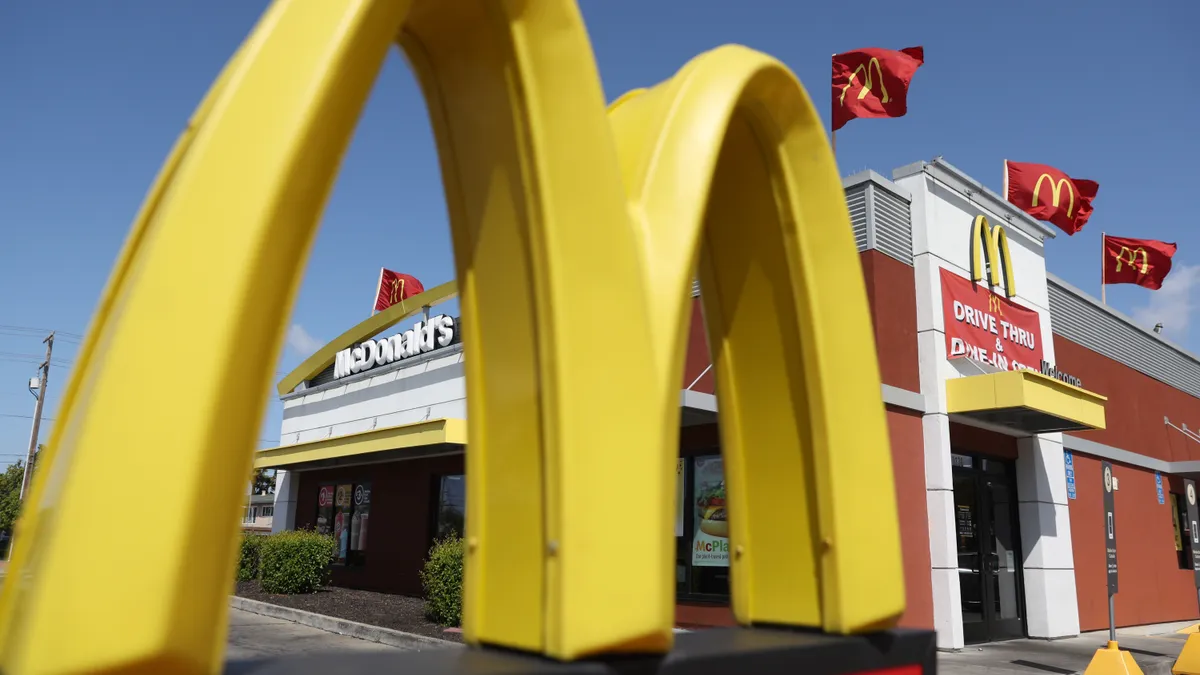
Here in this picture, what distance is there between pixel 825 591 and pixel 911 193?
1054 cm

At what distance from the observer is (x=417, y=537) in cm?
1769

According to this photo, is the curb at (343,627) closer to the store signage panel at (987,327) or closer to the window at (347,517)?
the window at (347,517)

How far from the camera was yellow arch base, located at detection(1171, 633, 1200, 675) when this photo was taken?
33.9 ft

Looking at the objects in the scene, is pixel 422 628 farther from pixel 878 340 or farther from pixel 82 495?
pixel 82 495

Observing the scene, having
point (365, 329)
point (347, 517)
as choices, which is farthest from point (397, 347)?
point (347, 517)

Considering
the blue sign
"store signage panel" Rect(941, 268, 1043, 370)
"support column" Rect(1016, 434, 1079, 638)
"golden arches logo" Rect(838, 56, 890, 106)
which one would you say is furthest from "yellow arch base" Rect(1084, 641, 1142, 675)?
"golden arches logo" Rect(838, 56, 890, 106)

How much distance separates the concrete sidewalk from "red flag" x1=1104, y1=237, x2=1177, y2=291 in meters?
8.13

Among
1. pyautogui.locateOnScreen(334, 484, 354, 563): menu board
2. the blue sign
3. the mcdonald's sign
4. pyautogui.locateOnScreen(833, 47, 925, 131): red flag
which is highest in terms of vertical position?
pyautogui.locateOnScreen(833, 47, 925, 131): red flag

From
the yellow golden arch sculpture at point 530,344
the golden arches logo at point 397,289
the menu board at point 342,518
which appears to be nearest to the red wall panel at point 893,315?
the yellow golden arch sculpture at point 530,344

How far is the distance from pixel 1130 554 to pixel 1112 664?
30.6ft

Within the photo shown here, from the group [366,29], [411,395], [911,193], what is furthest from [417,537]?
[366,29]

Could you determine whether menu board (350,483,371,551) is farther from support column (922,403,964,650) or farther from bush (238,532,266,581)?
support column (922,403,964,650)

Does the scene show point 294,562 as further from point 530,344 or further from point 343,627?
point 530,344

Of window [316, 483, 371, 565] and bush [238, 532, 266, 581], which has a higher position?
window [316, 483, 371, 565]
